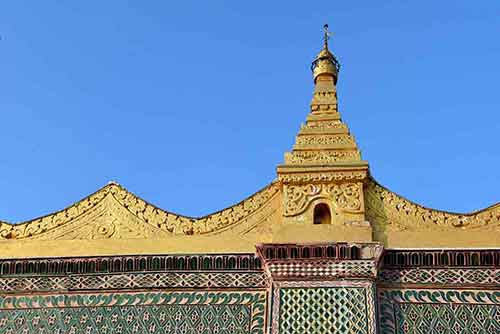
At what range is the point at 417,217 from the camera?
265 inches

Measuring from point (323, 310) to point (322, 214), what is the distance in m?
0.91

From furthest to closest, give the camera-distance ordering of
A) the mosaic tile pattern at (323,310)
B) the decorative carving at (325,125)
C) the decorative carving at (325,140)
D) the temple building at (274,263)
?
the decorative carving at (325,125), the decorative carving at (325,140), the temple building at (274,263), the mosaic tile pattern at (323,310)

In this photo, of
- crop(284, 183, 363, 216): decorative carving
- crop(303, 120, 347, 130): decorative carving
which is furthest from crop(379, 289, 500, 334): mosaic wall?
crop(303, 120, 347, 130): decorative carving

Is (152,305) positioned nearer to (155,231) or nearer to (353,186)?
(155,231)

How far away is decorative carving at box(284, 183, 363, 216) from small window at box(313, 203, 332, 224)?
0.23ft

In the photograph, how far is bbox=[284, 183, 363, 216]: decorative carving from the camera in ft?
22.1

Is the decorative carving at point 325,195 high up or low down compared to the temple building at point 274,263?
up

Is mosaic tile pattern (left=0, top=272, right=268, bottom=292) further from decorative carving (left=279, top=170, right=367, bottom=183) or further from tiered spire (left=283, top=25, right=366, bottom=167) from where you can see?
tiered spire (left=283, top=25, right=366, bottom=167)

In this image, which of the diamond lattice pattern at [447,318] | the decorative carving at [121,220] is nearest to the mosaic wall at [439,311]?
the diamond lattice pattern at [447,318]

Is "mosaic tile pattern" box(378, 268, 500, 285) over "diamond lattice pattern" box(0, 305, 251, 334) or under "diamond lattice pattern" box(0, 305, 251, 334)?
over

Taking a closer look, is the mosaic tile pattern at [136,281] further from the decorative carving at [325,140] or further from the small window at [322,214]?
the decorative carving at [325,140]

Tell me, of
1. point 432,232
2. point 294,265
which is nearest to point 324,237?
point 294,265

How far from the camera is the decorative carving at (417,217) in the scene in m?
6.68

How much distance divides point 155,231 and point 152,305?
0.66 metres
